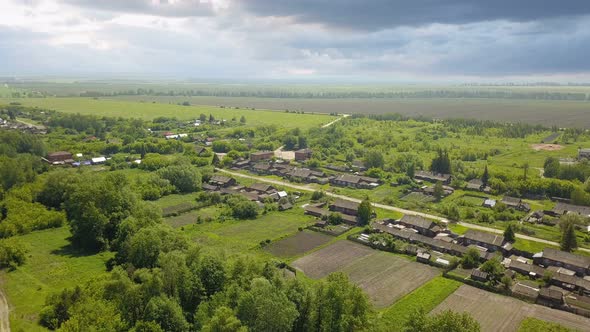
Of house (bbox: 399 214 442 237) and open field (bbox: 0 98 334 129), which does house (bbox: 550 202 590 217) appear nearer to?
house (bbox: 399 214 442 237)

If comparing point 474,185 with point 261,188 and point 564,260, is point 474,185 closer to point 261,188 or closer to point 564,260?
point 564,260

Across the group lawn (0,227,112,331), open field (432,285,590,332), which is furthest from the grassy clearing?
lawn (0,227,112,331)

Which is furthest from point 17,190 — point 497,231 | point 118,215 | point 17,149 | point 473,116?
point 473,116

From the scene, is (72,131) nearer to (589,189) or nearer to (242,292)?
(242,292)

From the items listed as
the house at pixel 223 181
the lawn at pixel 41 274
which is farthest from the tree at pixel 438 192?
the lawn at pixel 41 274

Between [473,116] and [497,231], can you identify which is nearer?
[497,231]
